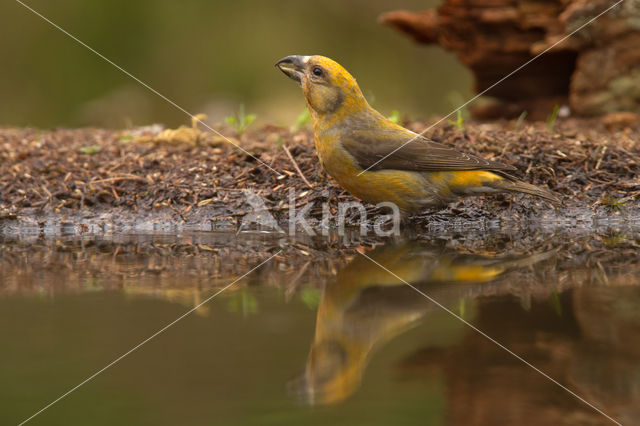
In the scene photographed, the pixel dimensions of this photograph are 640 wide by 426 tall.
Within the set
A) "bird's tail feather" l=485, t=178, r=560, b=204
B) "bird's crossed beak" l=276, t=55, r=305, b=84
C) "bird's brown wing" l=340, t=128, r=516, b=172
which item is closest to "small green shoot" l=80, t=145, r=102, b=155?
"bird's crossed beak" l=276, t=55, r=305, b=84

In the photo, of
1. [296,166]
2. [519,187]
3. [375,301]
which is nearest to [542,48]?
[519,187]

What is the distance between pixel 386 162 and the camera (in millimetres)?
5449

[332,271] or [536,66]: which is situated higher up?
[536,66]

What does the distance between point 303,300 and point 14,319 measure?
4.33ft

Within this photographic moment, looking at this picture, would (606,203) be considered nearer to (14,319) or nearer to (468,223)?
(468,223)

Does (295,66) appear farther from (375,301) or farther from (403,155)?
(375,301)

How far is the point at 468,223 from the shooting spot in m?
5.85

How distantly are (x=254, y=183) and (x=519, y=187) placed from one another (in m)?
2.33

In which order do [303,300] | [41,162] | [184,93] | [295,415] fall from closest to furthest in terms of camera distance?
[295,415]
[303,300]
[41,162]
[184,93]

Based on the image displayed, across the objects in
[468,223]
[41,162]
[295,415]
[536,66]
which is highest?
[536,66]


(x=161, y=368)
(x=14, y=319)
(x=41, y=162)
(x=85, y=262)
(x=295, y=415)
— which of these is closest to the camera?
(x=295, y=415)

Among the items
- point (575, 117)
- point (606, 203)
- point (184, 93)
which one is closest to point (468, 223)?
point (606, 203)

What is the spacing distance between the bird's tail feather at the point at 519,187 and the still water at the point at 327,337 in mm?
768

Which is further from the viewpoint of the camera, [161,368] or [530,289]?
[530,289]
